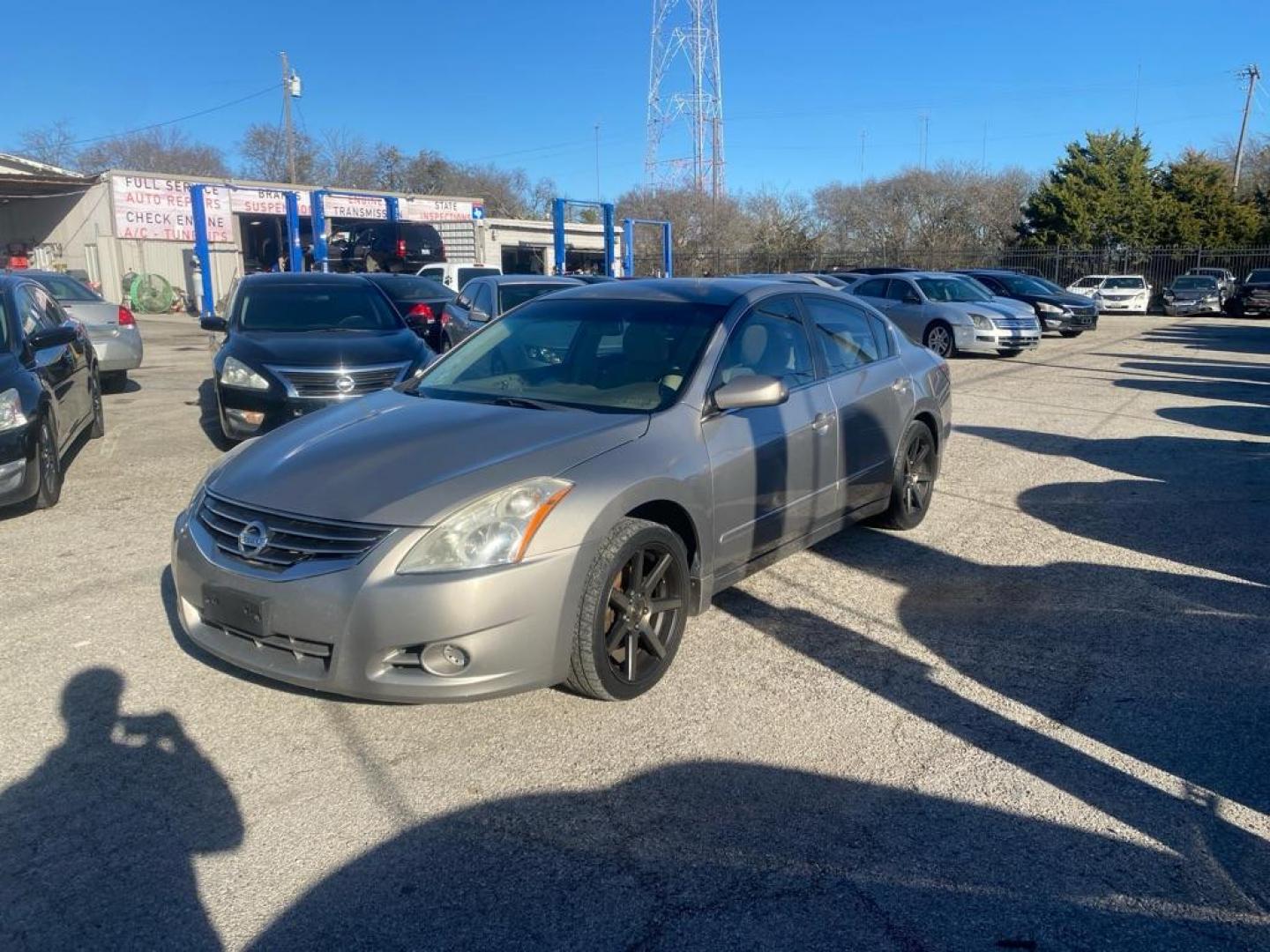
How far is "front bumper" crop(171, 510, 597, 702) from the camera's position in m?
3.40

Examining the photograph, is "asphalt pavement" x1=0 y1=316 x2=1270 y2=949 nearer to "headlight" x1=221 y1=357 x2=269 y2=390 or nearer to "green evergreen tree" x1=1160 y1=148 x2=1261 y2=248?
"headlight" x1=221 y1=357 x2=269 y2=390

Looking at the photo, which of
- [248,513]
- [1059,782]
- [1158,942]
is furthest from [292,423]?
[1158,942]

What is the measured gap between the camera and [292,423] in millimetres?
4746

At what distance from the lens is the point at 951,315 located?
58.7ft

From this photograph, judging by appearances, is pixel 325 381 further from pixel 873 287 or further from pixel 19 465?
pixel 873 287

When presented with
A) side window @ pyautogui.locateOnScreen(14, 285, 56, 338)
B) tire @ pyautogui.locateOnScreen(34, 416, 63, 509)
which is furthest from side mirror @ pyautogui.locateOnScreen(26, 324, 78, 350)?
tire @ pyautogui.locateOnScreen(34, 416, 63, 509)

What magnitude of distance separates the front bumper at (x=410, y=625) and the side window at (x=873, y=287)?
16.3 meters

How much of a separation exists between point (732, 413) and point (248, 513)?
211 cm

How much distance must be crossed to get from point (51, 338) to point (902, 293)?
1475 centimetres

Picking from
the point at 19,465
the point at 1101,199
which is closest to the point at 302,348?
the point at 19,465

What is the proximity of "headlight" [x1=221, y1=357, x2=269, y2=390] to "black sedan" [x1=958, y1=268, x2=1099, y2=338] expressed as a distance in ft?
59.0

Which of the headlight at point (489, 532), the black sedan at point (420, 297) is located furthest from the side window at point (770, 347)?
the black sedan at point (420, 297)

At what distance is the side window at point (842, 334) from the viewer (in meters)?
5.56

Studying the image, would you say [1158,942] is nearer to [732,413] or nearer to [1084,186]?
[732,413]
